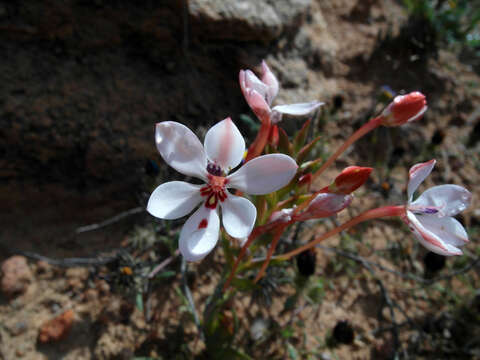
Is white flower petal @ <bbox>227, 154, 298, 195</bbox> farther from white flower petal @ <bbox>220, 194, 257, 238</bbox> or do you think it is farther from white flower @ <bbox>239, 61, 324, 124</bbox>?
white flower @ <bbox>239, 61, 324, 124</bbox>

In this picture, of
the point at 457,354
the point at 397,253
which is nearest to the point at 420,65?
the point at 397,253

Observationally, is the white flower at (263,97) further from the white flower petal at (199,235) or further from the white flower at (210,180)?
the white flower petal at (199,235)

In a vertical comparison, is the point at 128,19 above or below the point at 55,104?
above

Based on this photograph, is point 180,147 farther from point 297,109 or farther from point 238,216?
point 297,109

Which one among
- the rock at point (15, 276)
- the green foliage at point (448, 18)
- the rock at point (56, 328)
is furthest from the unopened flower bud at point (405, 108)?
the green foliage at point (448, 18)

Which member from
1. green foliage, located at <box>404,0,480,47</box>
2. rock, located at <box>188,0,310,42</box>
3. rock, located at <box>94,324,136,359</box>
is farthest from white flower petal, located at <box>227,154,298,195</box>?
green foliage, located at <box>404,0,480,47</box>

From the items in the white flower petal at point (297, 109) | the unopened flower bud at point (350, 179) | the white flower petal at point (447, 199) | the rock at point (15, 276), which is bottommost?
the rock at point (15, 276)

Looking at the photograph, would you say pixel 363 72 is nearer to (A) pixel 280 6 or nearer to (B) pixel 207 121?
(A) pixel 280 6
